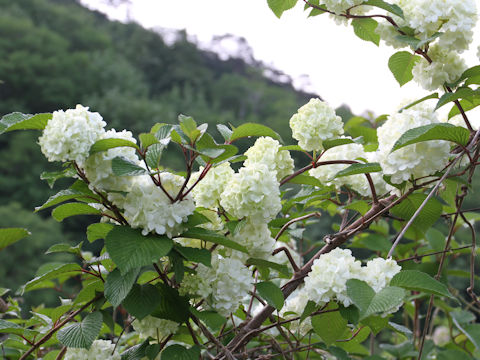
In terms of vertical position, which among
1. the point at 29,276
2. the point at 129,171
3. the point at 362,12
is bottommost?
the point at 29,276

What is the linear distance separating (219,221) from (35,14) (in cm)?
2940

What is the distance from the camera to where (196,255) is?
0.90 metres

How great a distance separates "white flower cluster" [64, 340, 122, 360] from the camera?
40.6 inches

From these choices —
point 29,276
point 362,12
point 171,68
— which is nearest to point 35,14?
point 171,68

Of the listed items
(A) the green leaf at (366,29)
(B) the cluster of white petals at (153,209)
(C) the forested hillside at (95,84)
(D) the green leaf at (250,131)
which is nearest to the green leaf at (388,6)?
(A) the green leaf at (366,29)

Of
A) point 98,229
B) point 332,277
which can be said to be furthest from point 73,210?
point 332,277

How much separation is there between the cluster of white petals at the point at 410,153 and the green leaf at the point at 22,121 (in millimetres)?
657

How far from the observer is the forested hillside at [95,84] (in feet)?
59.4

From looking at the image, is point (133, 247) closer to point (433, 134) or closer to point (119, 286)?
point (119, 286)

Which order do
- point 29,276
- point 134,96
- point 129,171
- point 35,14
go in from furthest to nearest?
point 35,14 < point 134,96 < point 29,276 < point 129,171

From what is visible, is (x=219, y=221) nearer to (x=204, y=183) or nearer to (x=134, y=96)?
(x=204, y=183)

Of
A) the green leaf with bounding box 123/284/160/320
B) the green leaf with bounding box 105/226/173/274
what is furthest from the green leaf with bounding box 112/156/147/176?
the green leaf with bounding box 123/284/160/320

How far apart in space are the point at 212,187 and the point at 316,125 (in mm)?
309

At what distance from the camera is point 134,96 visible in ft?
76.4
